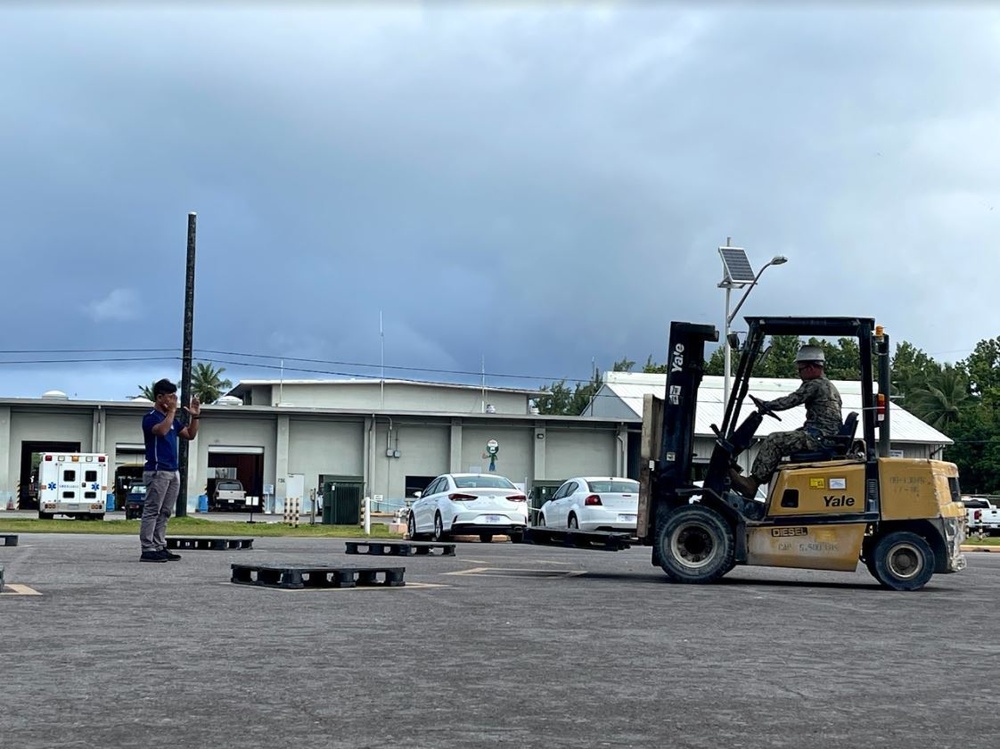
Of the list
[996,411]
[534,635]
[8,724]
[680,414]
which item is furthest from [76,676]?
[996,411]

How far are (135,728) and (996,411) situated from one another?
305 ft

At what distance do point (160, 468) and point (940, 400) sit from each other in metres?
87.6

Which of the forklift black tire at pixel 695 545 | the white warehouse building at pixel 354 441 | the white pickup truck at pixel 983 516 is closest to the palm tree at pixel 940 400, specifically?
the white warehouse building at pixel 354 441

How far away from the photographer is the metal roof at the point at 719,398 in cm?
6769

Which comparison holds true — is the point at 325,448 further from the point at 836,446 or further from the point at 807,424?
the point at 836,446

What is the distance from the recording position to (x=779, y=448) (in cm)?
1475

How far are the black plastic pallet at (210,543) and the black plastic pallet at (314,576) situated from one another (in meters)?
6.68

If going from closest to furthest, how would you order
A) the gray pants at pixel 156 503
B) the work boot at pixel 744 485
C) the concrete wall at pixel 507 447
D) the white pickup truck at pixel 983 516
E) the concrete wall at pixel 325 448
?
the work boot at pixel 744 485 → the gray pants at pixel 156 503 → the white pickup truck at pixel 983 516 → the concrete wall at pixel 325 448 → the concrete wall at pixel 507 447

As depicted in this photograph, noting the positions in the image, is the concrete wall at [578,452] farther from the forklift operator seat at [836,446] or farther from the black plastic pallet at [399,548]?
the forklift operator seat at [836,446]

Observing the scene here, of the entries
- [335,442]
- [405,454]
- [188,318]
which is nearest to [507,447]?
[405,454]

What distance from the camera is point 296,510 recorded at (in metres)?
45.4

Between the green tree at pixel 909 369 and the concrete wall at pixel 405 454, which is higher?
the green tree at pixel 909 369

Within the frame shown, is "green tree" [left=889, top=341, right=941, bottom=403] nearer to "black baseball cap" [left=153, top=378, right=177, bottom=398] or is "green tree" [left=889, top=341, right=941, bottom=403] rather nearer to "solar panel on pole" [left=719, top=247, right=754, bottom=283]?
"solar panel on pole" [left=719, top=247, right=754, bottom=283]

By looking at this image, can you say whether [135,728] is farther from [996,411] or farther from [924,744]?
[996,411]
